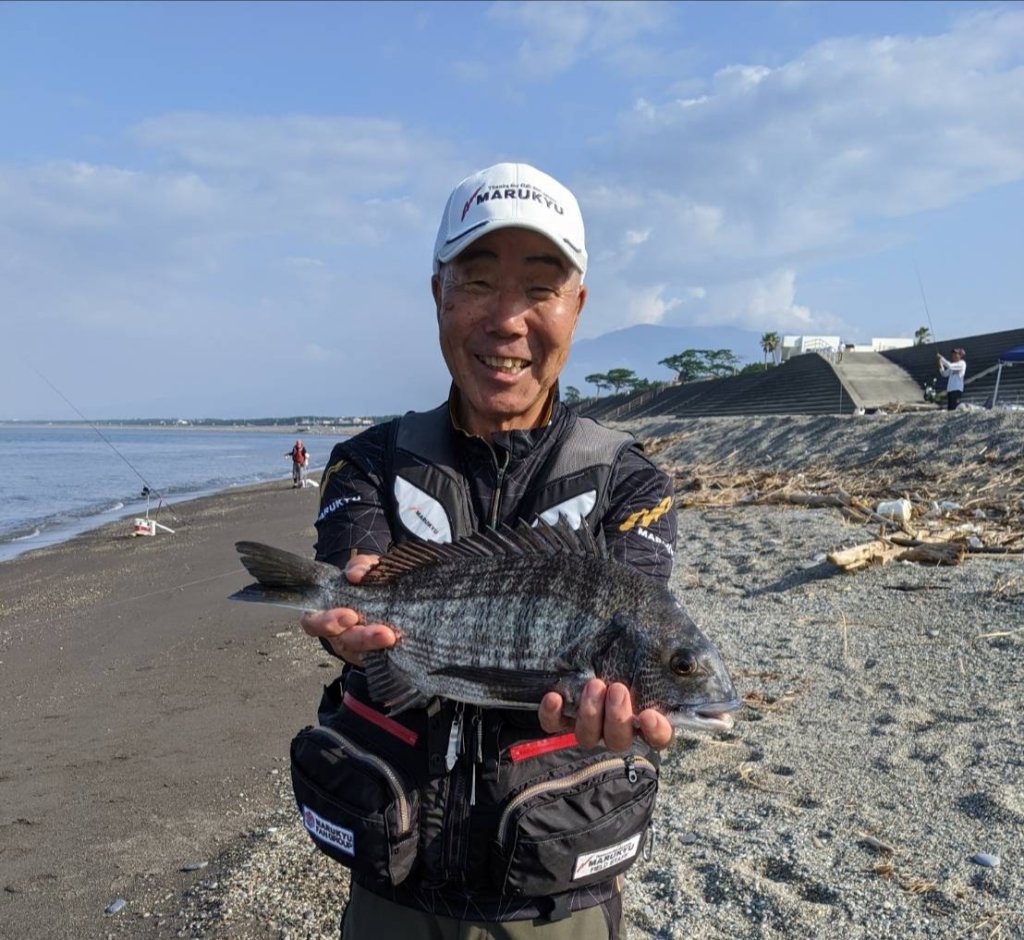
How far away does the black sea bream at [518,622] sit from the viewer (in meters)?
2.68

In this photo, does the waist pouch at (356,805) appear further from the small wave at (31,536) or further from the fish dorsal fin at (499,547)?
the small wave at (31,536)

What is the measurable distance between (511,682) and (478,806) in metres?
0.48

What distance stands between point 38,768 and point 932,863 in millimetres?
7479

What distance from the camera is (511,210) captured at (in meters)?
3.00

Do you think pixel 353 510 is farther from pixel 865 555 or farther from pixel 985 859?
pixel 865 555

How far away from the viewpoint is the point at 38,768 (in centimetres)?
726

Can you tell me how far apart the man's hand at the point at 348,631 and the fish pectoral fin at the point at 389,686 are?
0.05 metres

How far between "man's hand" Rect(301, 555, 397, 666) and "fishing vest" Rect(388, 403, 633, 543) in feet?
1.36

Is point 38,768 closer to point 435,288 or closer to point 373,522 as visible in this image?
point 373,522

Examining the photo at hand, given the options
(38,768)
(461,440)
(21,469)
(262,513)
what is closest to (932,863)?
(461,440)

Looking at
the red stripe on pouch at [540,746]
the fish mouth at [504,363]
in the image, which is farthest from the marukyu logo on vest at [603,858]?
the fish mouth at [504,363]

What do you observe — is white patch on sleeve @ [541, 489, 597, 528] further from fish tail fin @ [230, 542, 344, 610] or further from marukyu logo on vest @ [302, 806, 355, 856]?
marukyu logo on vest @ [302, 806, 355, 856]

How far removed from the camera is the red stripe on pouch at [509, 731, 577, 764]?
2.79 m

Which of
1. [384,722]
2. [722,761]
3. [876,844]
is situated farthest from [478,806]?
[722,761]
